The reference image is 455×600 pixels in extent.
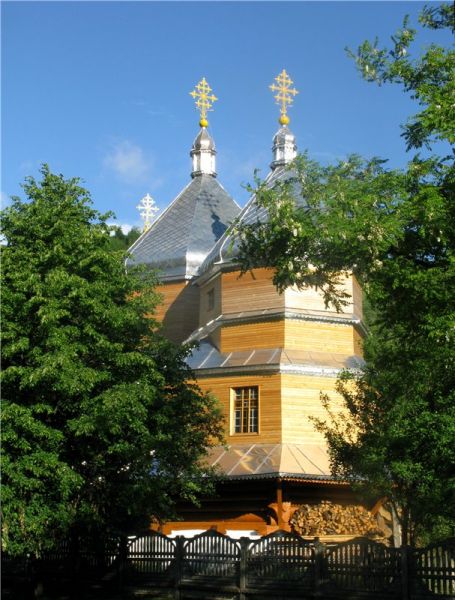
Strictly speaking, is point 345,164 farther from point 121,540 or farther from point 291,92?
point 291,92

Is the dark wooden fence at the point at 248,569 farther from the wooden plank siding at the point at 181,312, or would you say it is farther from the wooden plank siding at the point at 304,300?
the wooden plank siding at the point at 181,312

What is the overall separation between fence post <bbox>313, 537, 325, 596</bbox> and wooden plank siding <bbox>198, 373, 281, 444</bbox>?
9480mm

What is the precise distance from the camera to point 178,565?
18375 millimetres

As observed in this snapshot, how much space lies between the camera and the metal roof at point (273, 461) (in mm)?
23875

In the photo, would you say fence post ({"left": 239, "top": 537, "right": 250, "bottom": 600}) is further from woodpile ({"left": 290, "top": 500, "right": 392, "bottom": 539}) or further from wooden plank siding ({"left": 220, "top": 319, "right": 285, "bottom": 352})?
wooden plank siding ({"left": 220, "top": 319, "right": 285, "bottom": 352})

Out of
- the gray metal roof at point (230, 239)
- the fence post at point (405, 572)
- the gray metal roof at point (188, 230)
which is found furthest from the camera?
the gray metal roof at point (188, 230)

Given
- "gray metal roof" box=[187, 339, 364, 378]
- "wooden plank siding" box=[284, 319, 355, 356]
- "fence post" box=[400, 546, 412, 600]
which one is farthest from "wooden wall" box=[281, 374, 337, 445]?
"fence post" box=[400, 546, 412, 600]

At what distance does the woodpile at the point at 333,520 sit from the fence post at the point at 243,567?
24.6 feet

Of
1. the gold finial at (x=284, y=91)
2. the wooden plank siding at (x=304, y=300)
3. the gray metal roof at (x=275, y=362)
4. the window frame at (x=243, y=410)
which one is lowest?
the window frame at (x=243, y=410)

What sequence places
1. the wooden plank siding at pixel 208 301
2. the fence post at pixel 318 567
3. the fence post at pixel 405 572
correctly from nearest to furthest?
the fence post at pixel 405 572, the fence post at pixel 318 567, the wooden plank siding at pixel 208 301

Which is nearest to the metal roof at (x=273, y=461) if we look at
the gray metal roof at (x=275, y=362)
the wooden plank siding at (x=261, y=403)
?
the wooden plank siding at (x=261, y=403)

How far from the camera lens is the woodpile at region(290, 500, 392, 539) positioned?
24.5 meters

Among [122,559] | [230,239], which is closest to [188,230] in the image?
[230,239]

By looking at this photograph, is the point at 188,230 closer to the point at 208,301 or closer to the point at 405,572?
the point at 208,301
